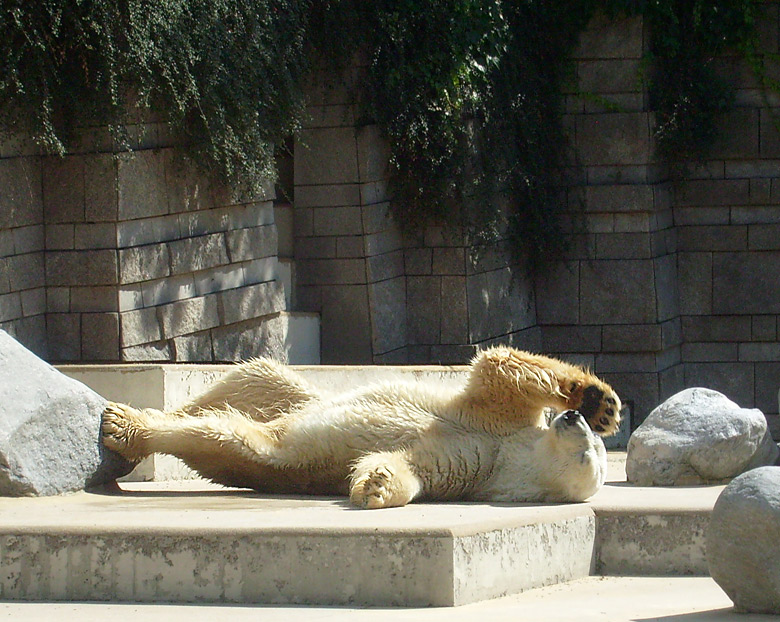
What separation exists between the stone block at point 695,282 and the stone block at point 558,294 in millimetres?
996

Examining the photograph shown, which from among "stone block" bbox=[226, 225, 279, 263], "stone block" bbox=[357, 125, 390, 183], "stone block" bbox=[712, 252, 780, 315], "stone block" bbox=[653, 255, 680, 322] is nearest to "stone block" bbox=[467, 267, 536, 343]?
"stone block" bbox=[653, 255, 680, 322]

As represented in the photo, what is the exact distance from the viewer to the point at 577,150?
1091cm

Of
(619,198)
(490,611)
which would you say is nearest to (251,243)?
(619,198)

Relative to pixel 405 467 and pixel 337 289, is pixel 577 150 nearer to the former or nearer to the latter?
Result: pixel 337 289

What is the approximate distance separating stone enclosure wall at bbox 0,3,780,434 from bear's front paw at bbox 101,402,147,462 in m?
2.60

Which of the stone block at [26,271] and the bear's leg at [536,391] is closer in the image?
the bear's leg at [536,391]

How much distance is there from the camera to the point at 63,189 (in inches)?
297

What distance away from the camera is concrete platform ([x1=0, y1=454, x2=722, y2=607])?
373 centimetres

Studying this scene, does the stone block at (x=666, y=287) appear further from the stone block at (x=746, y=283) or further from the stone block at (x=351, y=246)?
the stone block at (x=351, y=246)

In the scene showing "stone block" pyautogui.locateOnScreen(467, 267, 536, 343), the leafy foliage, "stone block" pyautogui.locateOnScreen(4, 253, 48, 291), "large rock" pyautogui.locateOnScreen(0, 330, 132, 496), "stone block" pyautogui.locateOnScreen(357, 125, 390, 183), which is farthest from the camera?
"stone block" pyautogui.locateOnScreen(467, 267, 536, 343)

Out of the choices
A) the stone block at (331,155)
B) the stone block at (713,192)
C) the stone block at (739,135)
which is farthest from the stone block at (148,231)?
the stone block at (739,135)

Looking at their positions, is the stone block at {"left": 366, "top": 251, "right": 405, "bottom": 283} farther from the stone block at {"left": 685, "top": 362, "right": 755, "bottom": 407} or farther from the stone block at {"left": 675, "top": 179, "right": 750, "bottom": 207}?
the stone block at {"left": 685, "top": 362, "right": 755, "bottom": 407}

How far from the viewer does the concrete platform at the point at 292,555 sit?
373 cm

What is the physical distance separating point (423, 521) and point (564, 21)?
750 cm
